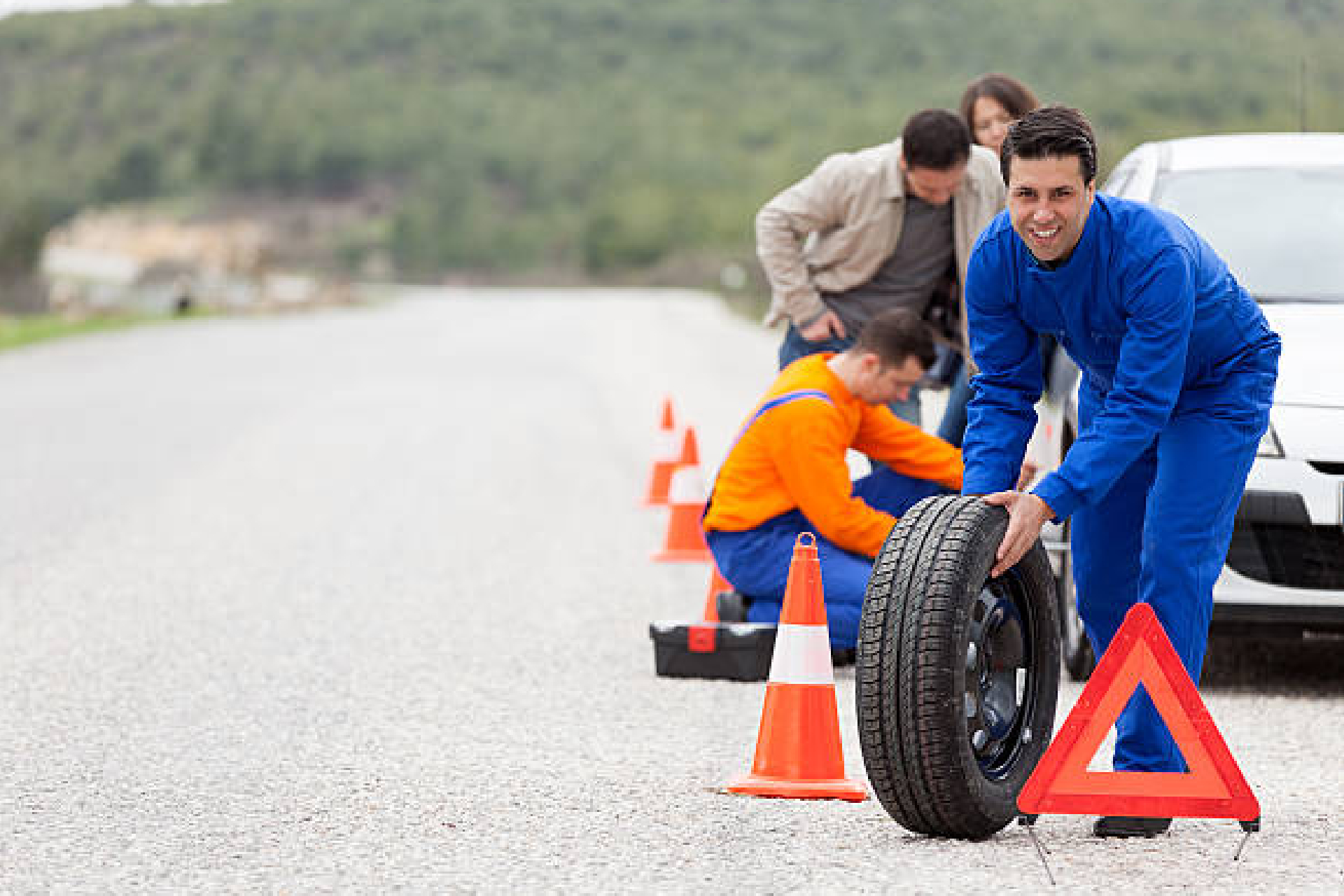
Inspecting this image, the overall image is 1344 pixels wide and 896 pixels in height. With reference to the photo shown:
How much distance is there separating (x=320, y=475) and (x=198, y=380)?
9614mm

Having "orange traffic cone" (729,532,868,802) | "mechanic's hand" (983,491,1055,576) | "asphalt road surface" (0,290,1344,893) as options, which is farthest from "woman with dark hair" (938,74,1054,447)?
"mechanic's hand" (983,491,1055,576)

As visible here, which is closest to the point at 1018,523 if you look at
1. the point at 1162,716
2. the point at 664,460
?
the point at 1162,716

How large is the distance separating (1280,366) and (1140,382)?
2278mm

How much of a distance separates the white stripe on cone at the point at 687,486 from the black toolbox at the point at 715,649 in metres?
2.29

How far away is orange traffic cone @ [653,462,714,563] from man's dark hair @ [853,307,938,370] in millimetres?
2484

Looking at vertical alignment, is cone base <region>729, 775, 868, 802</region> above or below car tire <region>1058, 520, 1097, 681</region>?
above

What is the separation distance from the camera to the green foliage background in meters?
122

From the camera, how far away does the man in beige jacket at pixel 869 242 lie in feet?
26.0

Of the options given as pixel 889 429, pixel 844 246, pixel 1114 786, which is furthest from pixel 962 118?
pixel 1114 786

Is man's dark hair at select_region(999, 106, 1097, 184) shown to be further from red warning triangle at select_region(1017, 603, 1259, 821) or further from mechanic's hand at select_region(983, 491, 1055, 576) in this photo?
red warning triangle at select_region(1017, 603, 1259, 821)

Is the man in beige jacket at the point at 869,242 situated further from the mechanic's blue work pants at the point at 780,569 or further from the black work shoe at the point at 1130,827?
the black work shoe at the point at 1130,827

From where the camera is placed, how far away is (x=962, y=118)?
26.4 ft

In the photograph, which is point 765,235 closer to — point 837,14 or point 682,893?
point 682,893

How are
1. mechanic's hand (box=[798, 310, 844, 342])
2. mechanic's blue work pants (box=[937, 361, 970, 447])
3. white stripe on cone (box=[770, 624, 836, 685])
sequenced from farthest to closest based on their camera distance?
1. mechanic's blue work pants (box=[937, 361, 970, 447])
2. mechanic's hand (box=[798, 310, 844, 342])
3. white stripe on cone (box=[770, 624, 836, 685])
